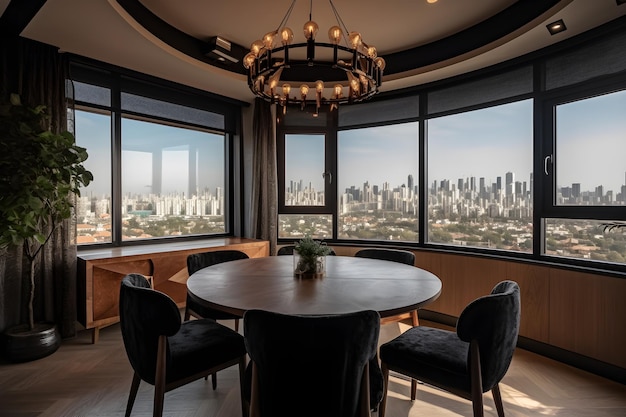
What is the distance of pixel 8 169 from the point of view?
2500 millimetres

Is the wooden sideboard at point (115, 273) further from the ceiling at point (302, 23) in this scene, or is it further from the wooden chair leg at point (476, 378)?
the wooden chair leg at point (476, 378)

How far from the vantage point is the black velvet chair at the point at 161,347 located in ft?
5.27

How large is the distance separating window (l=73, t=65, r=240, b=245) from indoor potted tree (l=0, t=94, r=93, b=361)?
0.63 metres

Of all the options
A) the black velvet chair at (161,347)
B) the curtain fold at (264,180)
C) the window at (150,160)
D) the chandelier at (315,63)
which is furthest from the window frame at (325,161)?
the black velvet chair at (161,347)

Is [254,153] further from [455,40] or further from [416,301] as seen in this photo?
[416,301]

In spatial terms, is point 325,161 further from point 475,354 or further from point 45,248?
point 475,354

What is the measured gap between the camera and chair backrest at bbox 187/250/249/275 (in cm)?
272

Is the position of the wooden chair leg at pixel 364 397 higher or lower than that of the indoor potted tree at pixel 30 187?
lower

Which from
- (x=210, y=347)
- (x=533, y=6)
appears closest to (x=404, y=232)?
(x=533, y=6)

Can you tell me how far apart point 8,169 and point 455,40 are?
3.91 meters

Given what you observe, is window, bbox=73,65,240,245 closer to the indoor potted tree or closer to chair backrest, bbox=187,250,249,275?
the indoor potted tree

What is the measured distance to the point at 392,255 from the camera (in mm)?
2992

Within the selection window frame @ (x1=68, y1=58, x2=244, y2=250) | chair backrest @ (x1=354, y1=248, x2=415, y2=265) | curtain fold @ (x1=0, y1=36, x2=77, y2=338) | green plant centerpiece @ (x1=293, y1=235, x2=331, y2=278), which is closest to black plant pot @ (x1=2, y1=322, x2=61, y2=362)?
curtain fold @ (x1=0, y1=36, x2=77, y2=338)

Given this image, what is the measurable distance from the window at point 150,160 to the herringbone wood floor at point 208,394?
4.46 feet
